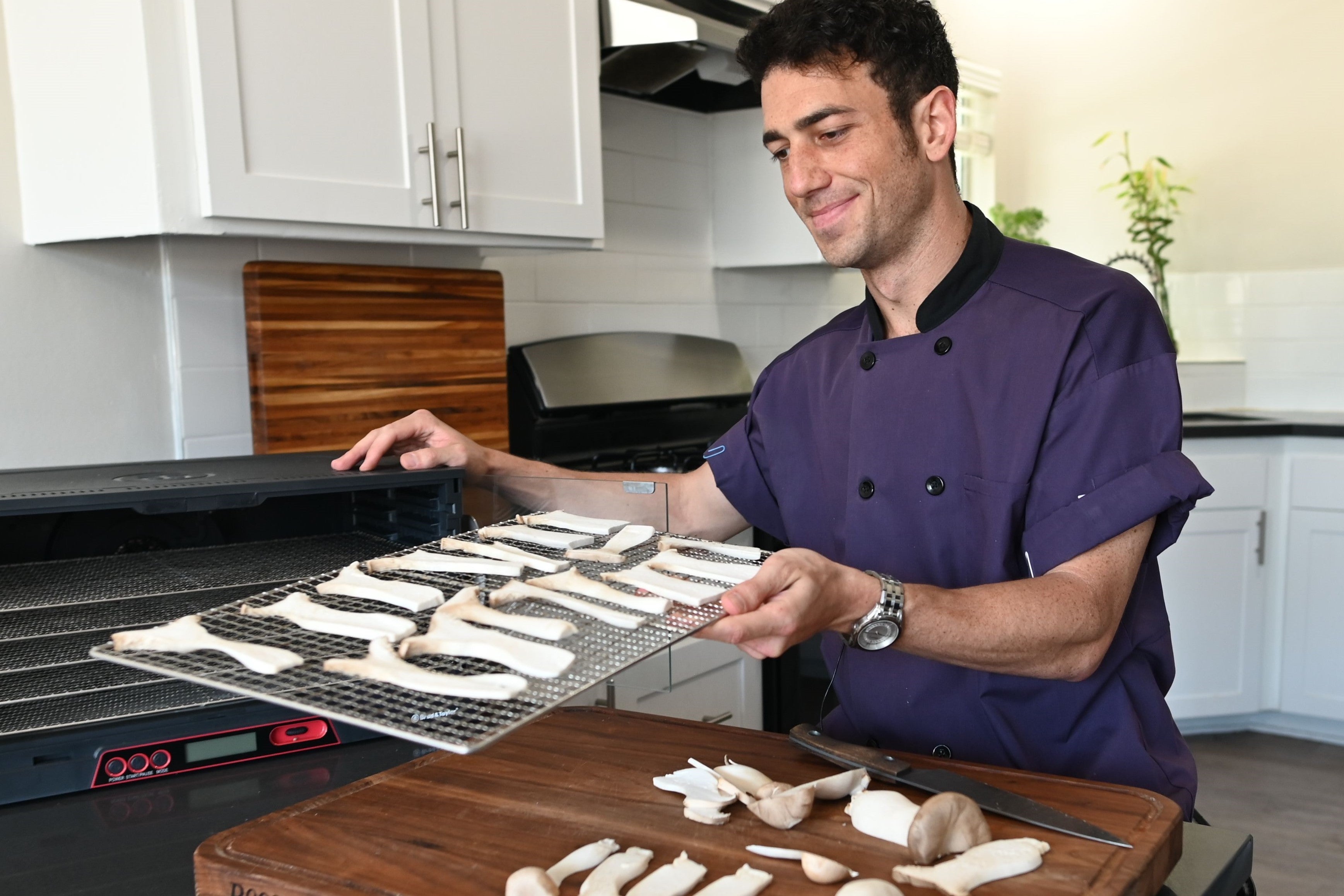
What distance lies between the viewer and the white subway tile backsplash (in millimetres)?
1903

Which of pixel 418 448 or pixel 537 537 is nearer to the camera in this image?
Result: pixel 537 537

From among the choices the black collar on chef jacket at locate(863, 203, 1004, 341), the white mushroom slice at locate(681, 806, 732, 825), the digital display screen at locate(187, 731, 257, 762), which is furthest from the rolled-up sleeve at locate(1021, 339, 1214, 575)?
the digital display screen at locate(187, 731, 257, 762)

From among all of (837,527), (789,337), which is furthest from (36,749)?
(789,337)

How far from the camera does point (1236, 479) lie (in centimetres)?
334

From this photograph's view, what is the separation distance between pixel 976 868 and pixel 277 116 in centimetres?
138

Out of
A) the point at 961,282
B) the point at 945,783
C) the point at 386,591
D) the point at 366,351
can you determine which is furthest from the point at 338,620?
the point at 366,351

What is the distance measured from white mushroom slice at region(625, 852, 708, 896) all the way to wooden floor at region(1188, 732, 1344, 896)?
199cm

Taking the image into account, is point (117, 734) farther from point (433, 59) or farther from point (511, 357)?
point (511, 357)

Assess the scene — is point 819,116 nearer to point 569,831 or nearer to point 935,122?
point 935,122

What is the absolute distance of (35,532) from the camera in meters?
1.22

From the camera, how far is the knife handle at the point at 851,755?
3.21ft

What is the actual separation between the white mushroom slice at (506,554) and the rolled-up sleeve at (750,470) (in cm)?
54

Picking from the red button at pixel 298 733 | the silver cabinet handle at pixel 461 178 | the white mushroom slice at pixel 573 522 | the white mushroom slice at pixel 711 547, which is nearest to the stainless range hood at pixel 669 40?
the silver cabinet handle at pixel 461 178

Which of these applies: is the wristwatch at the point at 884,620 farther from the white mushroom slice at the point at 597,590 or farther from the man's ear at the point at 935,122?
the man's ear at the point at 935,122
